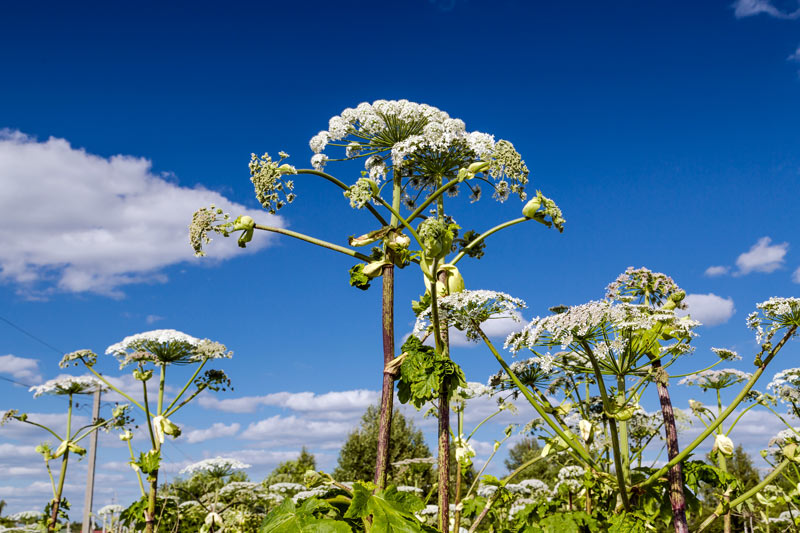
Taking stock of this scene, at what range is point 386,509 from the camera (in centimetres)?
226

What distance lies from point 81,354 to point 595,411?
5.29 m

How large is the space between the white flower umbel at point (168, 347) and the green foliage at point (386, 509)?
4.29 m

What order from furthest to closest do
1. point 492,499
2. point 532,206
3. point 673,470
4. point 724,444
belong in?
point 492,499 → point 724,444 → point 673,470 → point 532,206

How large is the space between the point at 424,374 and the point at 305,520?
2.50 feet

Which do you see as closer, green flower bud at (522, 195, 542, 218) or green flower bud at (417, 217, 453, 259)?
green flower bud at (417, 217, 453, 259)

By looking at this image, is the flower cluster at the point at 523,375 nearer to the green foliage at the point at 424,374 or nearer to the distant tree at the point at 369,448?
the green foliage at the point at 424,374

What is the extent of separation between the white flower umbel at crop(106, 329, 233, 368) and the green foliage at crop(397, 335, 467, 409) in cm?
407

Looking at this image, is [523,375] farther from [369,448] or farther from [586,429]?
[369,448]

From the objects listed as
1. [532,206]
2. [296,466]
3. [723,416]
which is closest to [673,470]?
[723,416]

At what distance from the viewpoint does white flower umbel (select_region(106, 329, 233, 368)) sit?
6301 millimetres

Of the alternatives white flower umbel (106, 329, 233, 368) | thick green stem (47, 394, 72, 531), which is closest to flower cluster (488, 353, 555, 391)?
white flower umbel (106, 329, 233, 368)

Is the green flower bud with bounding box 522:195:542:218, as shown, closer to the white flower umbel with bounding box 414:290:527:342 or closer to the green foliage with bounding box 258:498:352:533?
the white flower umbel with bounding box 414:290:527:342

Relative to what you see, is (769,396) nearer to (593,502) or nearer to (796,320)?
(796,320)

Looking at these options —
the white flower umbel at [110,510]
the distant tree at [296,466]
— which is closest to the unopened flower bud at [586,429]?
the white flower umbel at [110,510]
